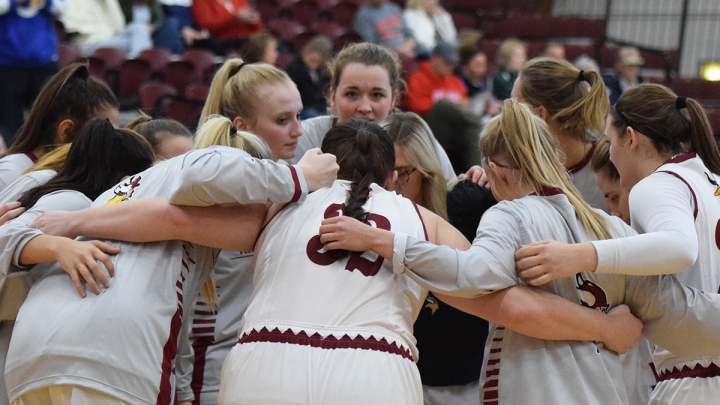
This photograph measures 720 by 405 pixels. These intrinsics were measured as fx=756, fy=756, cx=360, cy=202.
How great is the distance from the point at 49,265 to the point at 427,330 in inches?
59.8

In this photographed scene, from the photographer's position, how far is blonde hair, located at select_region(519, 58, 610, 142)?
3.44 meters

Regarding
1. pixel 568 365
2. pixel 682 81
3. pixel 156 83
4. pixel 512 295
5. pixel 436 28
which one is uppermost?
pixel 512 295

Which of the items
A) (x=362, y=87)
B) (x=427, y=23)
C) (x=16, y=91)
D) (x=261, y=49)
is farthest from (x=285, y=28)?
(x=362, y=87)

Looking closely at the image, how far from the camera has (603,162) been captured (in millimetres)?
3549

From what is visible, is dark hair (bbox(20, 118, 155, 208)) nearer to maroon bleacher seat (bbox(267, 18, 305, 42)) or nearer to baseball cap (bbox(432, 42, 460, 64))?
baseball cap (bbox(432, 42, 460, 64))

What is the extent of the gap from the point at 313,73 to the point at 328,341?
252 inches

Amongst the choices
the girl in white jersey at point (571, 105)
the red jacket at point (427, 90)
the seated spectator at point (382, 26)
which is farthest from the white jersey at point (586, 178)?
the seated spectator at point (382, 26)

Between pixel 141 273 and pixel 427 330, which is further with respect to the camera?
pixel 427 330

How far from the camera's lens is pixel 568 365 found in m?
2.48

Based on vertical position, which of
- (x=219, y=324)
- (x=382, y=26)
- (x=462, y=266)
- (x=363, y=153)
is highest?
(x=363, y=153)

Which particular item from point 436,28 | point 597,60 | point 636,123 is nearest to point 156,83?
point 436,28

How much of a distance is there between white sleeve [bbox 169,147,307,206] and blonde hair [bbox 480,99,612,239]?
0.76 m

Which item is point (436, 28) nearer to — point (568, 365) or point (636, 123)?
point (636, 123)

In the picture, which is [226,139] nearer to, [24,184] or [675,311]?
[24,184]
